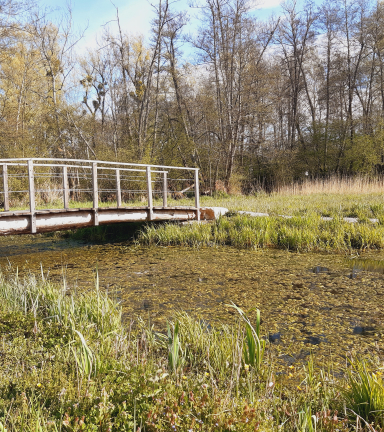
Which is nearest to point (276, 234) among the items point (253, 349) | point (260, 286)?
point (260, 286)

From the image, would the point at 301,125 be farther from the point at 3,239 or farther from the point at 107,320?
the point at 107,320

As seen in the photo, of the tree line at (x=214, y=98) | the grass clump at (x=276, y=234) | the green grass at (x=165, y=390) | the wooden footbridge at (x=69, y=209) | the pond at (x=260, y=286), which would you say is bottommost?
the pond at (x=260, y=286)

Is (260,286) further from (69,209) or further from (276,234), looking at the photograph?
(69,209)

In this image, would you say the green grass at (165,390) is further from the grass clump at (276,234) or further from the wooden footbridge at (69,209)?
the grass clump at (276,234)

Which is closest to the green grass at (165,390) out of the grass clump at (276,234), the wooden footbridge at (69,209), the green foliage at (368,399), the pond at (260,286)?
the green foliage at (368,399)

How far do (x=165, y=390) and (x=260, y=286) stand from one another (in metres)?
3.13

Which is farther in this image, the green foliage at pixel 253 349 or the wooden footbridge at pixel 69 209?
the wooden footbridge at pixel 69 209

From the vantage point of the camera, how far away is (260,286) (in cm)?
506

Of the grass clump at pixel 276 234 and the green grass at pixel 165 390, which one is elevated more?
the grass clump at pixel 276 234

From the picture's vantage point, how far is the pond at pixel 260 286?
134 inches

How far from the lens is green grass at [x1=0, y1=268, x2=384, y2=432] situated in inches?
72.2

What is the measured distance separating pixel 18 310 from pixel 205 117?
16323 mm

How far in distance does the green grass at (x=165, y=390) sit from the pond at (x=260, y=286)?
462 mm

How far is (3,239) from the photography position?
1127 centimetres
